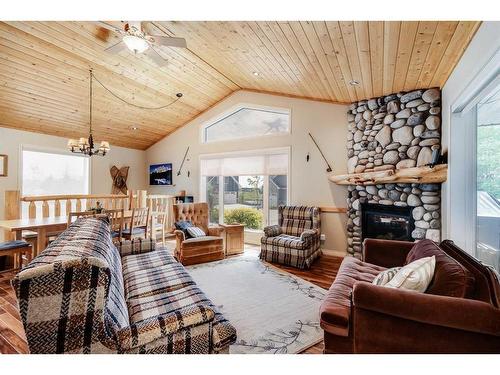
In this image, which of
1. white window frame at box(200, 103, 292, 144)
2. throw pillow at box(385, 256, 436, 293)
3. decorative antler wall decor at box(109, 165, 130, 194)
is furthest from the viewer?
decorative antler wall decor at box(109, 165, 130, 194)

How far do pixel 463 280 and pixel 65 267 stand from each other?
200 centimetres

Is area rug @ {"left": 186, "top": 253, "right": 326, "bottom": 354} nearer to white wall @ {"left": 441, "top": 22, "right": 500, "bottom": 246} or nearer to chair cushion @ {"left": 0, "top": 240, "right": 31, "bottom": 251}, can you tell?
white wall @ {"left": 441, "top": 22, "right": 500, "bottom": 246}

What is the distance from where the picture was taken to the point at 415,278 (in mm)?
1574

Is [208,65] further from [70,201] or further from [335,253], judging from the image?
[335,253]

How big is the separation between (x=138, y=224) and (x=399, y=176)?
410 cm

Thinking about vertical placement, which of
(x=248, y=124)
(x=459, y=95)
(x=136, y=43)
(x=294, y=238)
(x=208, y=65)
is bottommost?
(x=294, y=238)

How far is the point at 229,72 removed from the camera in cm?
462

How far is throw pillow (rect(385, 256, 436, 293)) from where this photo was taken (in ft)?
5.14

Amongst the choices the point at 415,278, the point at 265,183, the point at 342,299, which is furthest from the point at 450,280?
the point at 265,183

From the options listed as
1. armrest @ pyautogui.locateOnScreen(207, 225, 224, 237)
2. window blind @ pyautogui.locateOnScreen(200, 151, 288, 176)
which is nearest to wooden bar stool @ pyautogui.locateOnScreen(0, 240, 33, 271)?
armrest @ pyautogui.locateOnScreen(207, 225, 224, 237)

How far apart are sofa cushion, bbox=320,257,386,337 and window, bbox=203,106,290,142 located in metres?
3.25

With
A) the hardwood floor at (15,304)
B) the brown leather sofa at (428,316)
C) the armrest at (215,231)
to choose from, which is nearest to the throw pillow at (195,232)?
the armrest at (215,231)

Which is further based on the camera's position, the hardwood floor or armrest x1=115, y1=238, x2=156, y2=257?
armrest x1=115, y1=238, x2=156, y2=257
